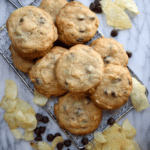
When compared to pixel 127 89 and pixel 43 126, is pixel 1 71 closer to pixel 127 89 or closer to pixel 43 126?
pixel 43 126

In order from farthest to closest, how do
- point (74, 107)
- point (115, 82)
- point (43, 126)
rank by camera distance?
point (43, 126), point (74, 107), point (115, 82)

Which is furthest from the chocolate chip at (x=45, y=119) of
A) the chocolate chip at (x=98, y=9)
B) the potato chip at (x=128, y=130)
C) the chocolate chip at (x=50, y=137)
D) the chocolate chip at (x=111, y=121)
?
the chocolate chip at (x=98, y=9)

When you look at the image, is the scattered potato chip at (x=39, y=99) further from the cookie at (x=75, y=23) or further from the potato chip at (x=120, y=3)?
the potato chip at (x=120, y=3)

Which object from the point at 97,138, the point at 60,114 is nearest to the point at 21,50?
the point at 60,114

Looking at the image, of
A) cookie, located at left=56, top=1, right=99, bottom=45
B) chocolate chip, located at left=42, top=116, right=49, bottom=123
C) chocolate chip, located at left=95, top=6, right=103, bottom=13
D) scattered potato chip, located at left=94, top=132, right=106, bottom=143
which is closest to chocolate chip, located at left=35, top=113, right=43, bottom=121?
chocolate chip, located at left=42, top=116, right=49, bottom=123

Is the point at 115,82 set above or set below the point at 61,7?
below

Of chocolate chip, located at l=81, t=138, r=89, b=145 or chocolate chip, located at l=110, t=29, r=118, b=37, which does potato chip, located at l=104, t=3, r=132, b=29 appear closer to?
chocolate chip, located at l=110, t=29, r=118, b=37
